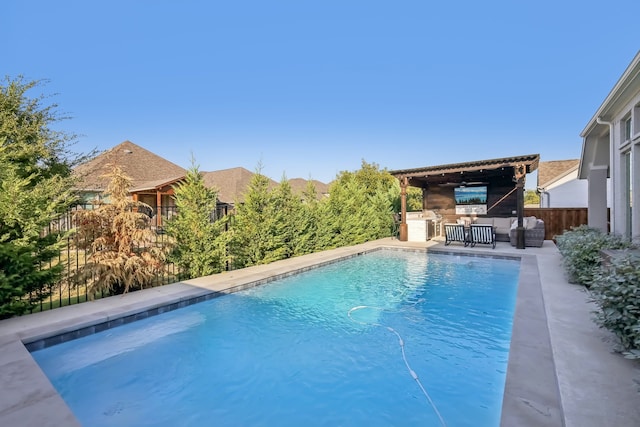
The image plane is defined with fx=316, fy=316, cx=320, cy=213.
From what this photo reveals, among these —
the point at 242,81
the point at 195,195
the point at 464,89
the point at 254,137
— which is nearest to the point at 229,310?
the point at 195,195

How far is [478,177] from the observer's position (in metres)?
17.1

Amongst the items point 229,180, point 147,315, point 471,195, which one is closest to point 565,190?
point 471,195

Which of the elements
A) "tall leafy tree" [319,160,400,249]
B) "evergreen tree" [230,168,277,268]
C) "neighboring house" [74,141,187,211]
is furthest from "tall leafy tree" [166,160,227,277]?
"neighboring house" [74,141,187,211]

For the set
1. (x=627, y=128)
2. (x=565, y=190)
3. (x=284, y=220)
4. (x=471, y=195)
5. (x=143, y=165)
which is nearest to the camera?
(x=627, y=128)

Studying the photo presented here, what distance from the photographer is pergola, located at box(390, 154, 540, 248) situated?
40.4 feet

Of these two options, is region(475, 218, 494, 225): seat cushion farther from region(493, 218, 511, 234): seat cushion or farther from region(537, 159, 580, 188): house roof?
region(537, 159, 580, 188): house roof

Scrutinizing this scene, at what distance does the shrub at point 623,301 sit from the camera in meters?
3.02

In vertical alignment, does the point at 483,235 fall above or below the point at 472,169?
below

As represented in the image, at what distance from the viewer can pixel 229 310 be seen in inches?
237

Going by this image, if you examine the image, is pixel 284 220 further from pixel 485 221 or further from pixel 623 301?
pixel 485 221

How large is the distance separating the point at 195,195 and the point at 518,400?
7164 millimetres

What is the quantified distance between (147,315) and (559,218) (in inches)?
656

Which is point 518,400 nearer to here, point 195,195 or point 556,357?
point 556,357

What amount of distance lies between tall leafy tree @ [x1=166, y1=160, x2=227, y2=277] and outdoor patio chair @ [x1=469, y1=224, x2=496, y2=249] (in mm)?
10004
